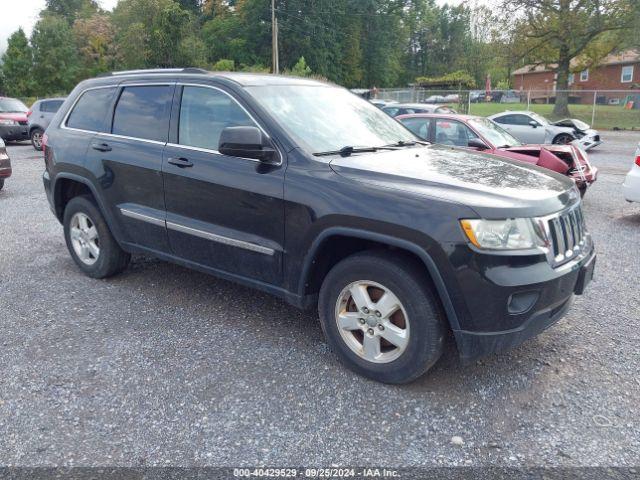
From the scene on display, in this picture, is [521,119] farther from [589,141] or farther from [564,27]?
[564,27]

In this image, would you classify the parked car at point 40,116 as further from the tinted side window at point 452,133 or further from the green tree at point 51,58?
the green tree at point 51,58

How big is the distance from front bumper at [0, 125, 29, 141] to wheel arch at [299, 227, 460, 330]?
18.3 meters

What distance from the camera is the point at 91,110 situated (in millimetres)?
5109

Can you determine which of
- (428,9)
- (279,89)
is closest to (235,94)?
(279,89)

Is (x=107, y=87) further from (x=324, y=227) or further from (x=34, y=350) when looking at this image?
(x=324, y=227)

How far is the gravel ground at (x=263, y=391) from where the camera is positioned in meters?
2.80

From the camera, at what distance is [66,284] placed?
5.14 m

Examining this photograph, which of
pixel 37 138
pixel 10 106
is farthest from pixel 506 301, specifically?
pixel 10 106

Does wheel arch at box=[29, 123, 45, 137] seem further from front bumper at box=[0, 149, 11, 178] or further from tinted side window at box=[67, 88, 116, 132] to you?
tinted side window at box=[67, 88, 116, 132]

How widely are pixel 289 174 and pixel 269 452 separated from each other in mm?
1672

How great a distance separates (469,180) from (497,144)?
5.89 metres

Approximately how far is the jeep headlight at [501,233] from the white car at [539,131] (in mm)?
14739

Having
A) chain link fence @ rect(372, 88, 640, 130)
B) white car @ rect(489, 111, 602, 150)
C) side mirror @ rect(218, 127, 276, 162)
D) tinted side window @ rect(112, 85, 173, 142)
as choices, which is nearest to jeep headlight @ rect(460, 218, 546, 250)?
side mirror @ rect(218, 127, 276, 162)

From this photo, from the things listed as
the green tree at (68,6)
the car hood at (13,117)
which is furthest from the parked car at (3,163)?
the green tree at (68,6)
